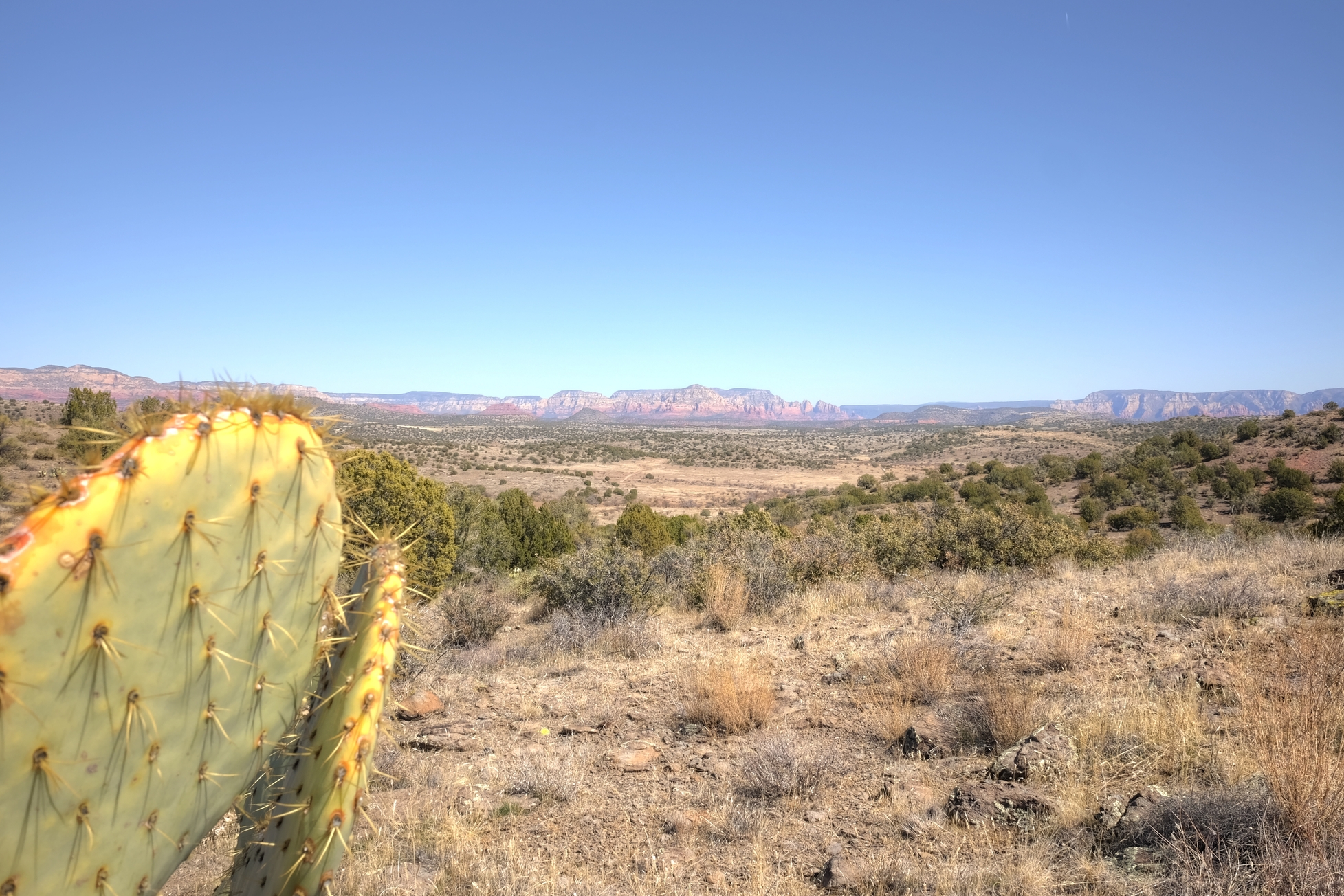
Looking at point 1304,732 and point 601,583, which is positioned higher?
point 1304,732

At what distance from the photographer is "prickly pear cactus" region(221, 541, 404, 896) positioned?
212 cm

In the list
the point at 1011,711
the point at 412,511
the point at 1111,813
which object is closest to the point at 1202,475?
the point at 1011,711

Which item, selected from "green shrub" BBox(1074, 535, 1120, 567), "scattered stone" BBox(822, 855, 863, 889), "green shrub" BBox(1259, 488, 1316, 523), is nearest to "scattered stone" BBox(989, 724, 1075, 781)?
"scattered stone" BBox(822, 855, 863, 889)

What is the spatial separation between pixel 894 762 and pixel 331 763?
3693 mm

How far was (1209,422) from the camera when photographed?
4438 cm

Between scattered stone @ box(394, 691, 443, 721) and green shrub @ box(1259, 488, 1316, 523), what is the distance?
22643mm

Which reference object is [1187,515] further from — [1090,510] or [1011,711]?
[1011,711]

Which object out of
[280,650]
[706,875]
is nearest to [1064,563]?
[706,875]

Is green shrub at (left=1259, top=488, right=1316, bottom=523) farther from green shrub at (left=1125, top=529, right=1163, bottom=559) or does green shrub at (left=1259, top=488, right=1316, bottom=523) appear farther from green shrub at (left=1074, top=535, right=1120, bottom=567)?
green shrub at (left=1074, top=535, right=1120, bottom=567)

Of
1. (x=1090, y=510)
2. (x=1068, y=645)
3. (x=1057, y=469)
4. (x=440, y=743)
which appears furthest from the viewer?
(x=1057, y=469)

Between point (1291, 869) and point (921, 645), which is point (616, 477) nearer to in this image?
point (921, 645)

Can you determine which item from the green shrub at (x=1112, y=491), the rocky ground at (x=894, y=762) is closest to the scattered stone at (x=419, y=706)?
the rocky ground at (x=894, y=762)

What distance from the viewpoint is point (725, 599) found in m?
9.12

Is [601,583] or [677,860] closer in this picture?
[677,860]
